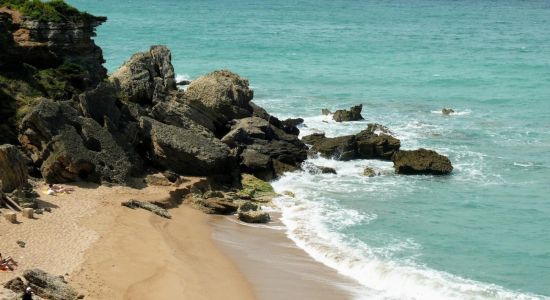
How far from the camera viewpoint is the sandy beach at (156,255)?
782 inches

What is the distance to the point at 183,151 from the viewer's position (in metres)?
29.6

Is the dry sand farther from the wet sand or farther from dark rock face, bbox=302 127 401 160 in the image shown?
dark rock face, bbox=302 127 401 160

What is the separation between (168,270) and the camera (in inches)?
828

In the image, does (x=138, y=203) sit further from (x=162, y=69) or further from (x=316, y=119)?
(x=316, y=119)

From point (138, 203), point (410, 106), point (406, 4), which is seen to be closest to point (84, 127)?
point (138, 203)

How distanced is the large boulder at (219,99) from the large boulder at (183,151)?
3.62m

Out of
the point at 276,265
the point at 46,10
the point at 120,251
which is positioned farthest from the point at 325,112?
the point at 120,251

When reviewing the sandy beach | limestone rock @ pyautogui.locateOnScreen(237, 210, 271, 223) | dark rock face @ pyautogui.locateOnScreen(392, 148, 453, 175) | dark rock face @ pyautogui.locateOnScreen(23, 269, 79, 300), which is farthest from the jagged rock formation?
dark rock face @ pyautogui.locateOnScreen(392, 148, 453, 175)

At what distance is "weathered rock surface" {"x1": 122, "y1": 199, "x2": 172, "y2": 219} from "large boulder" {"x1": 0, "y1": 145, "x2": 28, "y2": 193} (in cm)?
354

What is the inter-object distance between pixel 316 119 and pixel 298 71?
2068 centimetres

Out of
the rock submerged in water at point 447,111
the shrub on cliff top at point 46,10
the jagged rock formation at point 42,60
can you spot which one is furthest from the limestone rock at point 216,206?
the rock submerged in water at point 447,111

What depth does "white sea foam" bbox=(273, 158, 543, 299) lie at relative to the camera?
69.7ft

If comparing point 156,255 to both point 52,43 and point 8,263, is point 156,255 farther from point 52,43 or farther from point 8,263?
point 52,43

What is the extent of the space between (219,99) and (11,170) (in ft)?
40.4
